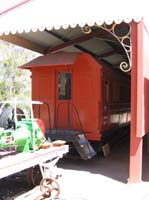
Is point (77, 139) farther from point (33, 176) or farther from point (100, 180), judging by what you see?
point (33, 176)

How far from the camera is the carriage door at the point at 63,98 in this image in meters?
11.2

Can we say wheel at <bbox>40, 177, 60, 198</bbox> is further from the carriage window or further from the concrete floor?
the carriage window

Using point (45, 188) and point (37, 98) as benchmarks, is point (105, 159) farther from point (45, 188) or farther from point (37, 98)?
point (45, 188)

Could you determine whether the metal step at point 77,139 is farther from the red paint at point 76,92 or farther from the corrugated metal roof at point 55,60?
the corrugated metal roof at point 55,60

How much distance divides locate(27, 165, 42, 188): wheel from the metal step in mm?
2111

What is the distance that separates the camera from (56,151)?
7.17 meters

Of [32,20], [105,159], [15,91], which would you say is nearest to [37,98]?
[105,159]

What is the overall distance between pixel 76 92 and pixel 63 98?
48cm

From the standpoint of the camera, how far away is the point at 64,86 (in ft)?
37.2

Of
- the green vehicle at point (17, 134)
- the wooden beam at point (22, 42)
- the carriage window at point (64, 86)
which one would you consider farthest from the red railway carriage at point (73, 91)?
the green vehicle at point (17, 134)

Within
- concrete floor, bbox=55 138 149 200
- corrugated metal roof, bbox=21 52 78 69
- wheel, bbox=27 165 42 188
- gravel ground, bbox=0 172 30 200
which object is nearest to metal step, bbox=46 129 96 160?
concrete floor, bbox=55 138 149 200

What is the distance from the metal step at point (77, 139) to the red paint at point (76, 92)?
593mm

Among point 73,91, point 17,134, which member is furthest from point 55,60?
point 17,134

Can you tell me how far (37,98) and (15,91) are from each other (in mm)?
13377
